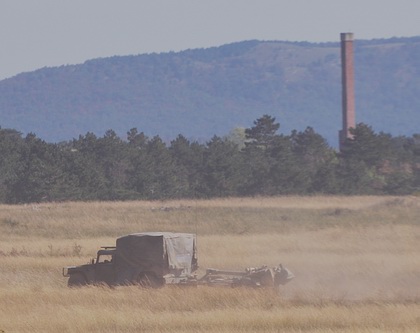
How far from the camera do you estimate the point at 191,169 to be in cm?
10312

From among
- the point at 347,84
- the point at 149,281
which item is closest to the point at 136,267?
the point at 149,281

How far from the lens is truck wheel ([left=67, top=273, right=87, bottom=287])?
33.7 metres

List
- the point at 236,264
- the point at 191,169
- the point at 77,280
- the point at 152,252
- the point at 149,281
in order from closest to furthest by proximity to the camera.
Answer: the point at 149,281 → the point at 77,280 → the point at 152,252 → the point at 236,264 → the point at 191,169

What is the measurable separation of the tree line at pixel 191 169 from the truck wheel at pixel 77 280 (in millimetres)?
48978

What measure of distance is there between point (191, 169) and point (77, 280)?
6940 centimetres

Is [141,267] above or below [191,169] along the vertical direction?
below

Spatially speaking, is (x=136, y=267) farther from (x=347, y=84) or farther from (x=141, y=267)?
(x=347, y=84)

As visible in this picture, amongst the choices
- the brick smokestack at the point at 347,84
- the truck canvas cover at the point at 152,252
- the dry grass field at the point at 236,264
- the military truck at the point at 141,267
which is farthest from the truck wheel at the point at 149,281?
the brick smokestack at the point at 347,84

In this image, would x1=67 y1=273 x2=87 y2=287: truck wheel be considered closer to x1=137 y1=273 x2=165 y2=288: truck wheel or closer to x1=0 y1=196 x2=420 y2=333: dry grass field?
x1=0 y1=196 x2=420 y2=333: dry grass field

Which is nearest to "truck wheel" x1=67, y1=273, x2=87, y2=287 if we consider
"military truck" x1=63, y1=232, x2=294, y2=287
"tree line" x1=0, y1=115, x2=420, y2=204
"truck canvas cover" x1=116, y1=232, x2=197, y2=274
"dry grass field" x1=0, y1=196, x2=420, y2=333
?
"military truck" x1=63, y1=232, x2=294, y2=287

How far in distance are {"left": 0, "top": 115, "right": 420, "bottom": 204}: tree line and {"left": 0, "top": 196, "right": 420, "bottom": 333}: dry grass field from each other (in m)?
12.4

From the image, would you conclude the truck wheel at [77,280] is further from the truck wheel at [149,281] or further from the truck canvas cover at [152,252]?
the truck wheel at [149,281]

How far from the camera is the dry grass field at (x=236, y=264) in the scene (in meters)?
25.9

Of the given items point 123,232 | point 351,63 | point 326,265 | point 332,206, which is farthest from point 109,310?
Answer: point 351,63
